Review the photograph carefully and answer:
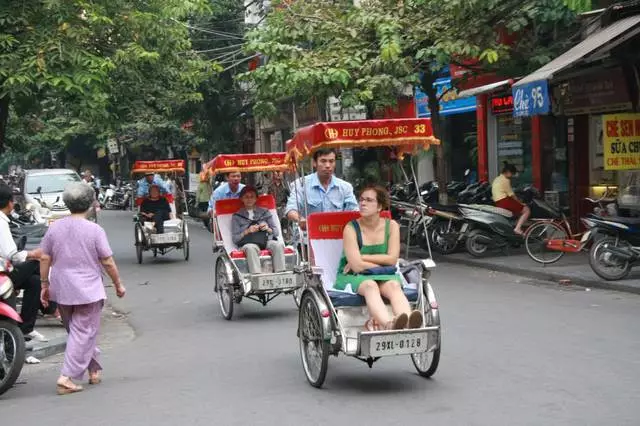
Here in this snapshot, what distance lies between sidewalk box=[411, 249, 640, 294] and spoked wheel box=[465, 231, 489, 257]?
147mm

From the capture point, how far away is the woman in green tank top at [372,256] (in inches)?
274

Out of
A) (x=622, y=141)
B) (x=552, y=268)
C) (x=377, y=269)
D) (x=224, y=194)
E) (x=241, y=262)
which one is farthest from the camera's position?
(x=622, y=141)

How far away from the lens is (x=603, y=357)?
25.8ft

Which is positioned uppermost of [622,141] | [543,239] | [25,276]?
[622,141]

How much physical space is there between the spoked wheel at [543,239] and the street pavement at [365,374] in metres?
3.09

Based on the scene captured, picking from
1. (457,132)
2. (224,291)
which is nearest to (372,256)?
(224,291)

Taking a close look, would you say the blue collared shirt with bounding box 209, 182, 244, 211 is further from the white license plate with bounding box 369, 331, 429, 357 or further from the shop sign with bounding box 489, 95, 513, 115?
the shop sign with bounding box 489, 95, 513, 115

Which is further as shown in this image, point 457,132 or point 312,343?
point 457,132

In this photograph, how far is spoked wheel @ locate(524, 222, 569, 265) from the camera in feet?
49.8

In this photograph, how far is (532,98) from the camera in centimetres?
1402

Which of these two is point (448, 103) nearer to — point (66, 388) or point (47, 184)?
point (47, 184)

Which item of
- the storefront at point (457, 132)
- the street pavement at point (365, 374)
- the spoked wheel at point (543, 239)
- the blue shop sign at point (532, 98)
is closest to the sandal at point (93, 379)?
the street pavement at point (365, 374)

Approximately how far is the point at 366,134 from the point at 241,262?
157 inches

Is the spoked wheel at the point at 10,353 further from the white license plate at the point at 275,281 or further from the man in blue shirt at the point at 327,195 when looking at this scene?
the white license plate at the point at 275,281
